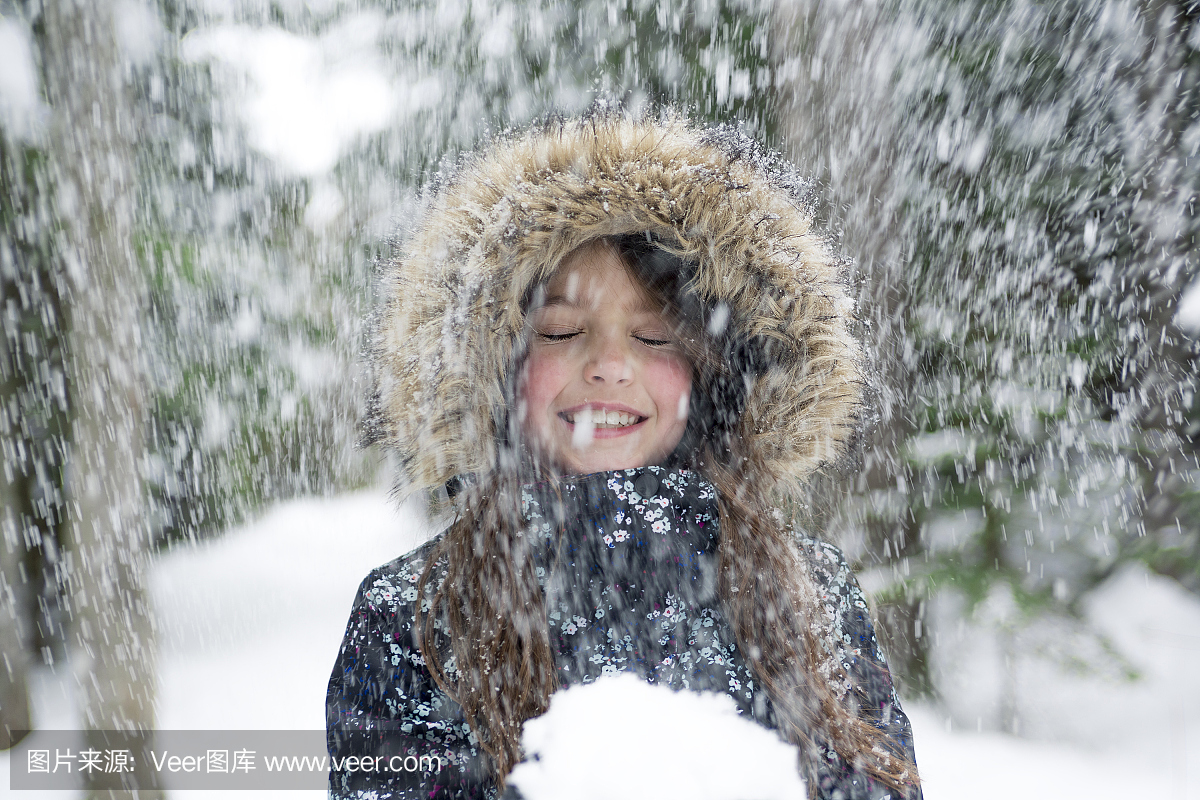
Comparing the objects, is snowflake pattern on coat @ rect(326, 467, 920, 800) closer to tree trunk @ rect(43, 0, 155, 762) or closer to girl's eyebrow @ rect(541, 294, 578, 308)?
girl's eyebrow @ rect(541, 294, 578, 308)

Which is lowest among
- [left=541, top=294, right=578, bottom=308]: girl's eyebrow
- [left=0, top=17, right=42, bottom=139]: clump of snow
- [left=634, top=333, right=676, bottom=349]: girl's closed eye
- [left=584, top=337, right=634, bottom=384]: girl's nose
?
[left=584, top=337, right=634, bottom=384]: girl's nose

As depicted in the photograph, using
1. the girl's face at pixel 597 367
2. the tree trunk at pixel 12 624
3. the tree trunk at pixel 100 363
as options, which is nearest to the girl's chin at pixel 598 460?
the girl's face at pixel 597 367

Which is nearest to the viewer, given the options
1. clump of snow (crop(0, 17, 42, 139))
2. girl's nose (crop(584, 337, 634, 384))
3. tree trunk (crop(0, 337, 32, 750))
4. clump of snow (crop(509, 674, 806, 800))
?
clump of snow (crop(509, 674, 806, 800))

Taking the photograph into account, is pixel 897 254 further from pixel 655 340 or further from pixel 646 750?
pixel 646 750

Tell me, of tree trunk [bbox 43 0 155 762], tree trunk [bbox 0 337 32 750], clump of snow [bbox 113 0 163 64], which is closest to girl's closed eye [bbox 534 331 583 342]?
tree trunk [bbox 43 0 155 762]

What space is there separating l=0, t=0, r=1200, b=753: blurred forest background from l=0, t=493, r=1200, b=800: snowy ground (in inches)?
10.0

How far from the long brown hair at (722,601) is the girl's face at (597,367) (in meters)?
0.07

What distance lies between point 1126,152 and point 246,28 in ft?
18.8

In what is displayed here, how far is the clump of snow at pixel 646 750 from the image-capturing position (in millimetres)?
1064

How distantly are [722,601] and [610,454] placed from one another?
0.41 metres

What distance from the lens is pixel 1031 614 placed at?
10.8 ft

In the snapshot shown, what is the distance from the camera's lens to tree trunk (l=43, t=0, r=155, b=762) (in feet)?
12.1

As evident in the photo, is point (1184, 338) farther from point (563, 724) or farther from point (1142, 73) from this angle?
point (563, 724)

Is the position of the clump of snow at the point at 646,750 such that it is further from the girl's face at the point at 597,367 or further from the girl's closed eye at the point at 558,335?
the girl's closed eye at the point at 558,335
